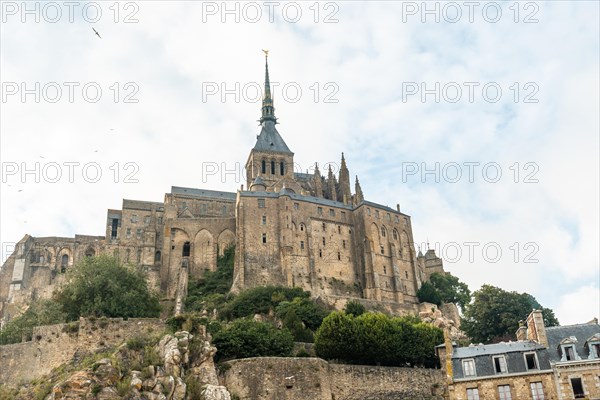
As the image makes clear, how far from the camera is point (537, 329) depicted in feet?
135

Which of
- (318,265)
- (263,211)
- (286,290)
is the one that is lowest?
(286,290)

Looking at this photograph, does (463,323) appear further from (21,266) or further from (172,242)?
(21,266)

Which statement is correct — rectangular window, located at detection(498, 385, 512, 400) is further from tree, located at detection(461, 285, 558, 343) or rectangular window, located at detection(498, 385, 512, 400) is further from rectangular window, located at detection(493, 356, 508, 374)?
tree, located at detection(461, 285, 558, 343)

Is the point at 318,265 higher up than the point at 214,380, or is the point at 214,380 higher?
the point at 318,265

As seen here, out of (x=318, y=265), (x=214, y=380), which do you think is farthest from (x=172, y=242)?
(x=214, y=380)

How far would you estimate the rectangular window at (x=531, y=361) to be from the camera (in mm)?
39500

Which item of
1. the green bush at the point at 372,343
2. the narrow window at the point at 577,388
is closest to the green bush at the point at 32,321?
the green bush at the point at 372,343

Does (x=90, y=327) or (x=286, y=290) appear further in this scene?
(x=286, y=290)

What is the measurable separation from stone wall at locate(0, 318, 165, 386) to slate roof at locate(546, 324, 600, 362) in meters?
25.4

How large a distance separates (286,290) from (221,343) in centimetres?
2913

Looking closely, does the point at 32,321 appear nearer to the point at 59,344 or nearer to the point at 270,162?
the point at 59,344

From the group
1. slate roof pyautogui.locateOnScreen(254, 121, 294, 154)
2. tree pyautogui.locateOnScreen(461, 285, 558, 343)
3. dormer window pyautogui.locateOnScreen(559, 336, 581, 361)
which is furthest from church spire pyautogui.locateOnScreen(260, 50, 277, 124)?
dormer window pyautogui.locateOnScreen(559, 336, 581, 361)

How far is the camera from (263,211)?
288 feet

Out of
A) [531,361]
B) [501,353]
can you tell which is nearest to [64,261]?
[501,353]
